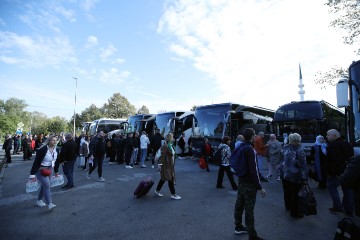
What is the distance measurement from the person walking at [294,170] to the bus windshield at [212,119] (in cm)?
823

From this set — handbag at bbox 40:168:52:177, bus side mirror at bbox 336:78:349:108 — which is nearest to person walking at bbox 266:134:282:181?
bus side mirror at bbox 336:78:349:108

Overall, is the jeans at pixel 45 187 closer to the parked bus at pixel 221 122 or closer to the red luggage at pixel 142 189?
the red luggage at pixel 142 189

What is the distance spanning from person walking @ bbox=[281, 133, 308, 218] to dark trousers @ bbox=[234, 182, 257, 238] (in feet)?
4.88

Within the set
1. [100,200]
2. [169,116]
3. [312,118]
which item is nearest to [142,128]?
[169,116]

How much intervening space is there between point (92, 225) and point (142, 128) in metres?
16.1

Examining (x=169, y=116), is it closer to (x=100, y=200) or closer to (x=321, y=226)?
(x=100, y=200)

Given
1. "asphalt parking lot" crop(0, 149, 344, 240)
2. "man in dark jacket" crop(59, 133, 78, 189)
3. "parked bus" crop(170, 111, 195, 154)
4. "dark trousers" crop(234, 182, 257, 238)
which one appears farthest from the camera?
"parked bus" crop(170, 111, 195, 154)

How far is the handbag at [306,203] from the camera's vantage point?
4910 millimetres

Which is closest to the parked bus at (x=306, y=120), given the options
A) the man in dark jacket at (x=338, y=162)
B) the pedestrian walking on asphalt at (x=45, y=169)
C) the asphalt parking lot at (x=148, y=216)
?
the asphalt parking lot at (x=148, y=216)

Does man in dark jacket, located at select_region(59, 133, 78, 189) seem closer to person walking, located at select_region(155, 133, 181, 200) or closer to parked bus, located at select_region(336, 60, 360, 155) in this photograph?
person walking, located at select_region(155, 133, 181, 200)

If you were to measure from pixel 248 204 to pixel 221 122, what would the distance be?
9.93 meters

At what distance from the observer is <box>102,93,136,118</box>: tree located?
60.9 metres

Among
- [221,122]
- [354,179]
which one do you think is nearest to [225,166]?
[354,179]

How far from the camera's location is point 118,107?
61156 mm
